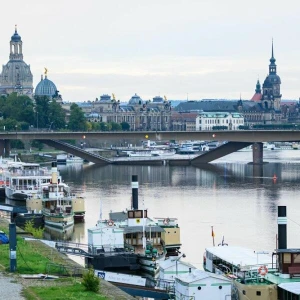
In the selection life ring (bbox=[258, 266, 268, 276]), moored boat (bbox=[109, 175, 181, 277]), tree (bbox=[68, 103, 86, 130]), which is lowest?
moored boat (bbox=[109, 175, 181, 277])

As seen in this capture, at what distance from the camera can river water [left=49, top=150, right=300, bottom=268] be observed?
153 ft

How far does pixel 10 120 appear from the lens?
14000 centimetres

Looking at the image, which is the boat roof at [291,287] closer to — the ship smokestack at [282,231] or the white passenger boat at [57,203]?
the ship smokestack at [282,231]

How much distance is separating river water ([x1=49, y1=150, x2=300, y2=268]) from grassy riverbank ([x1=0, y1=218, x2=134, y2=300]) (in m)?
6.41

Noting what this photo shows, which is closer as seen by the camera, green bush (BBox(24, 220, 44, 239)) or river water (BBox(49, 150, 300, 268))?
green bush (BBox(24, 220, 44, 239))

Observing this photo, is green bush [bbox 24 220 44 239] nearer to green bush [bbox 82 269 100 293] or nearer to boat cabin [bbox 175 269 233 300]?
boat cabin [bbox 175 269 233 300]

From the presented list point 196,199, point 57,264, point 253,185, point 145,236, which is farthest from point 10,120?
point 57,264

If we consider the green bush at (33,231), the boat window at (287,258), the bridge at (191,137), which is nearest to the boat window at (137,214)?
the green bush at (33,231)

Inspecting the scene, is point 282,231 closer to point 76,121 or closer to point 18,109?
point 18,109

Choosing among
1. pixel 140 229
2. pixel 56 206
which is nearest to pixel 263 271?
pixel 140 229

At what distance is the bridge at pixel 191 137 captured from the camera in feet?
331

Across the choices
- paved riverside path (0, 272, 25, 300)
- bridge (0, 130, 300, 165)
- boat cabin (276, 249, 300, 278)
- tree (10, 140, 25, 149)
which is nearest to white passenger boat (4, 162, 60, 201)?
paved riverside path (0, 272, 25, 300)

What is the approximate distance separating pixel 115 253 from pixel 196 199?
29.0m

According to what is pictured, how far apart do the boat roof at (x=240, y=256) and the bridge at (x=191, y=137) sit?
64.5 metres
